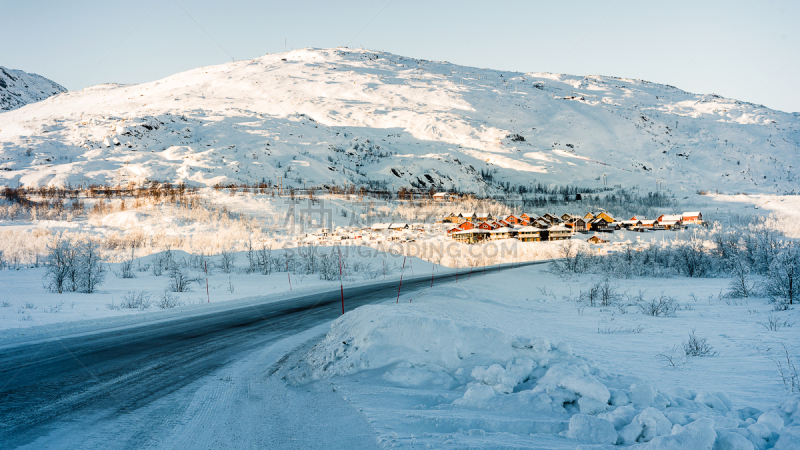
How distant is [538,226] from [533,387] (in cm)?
6236

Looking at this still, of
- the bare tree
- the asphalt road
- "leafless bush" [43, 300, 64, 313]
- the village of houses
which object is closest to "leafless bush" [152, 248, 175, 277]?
the bare tree

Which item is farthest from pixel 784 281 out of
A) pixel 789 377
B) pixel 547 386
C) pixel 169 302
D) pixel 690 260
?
pixel 169 302

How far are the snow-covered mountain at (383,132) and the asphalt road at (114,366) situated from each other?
5747 centimetres

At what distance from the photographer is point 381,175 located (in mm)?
90125

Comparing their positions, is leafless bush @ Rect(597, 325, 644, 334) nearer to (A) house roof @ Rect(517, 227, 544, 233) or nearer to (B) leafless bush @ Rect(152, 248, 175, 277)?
(B) leafless bush @ Rect(152, 248, 175, 277)

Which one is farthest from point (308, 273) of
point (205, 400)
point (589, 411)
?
point (589, 411)

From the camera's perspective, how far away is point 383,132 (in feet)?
372

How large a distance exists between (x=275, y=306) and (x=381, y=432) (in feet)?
36.0

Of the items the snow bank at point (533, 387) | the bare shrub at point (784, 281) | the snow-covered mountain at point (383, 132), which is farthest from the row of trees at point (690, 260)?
the snow-covered mountain at point (383, 132)

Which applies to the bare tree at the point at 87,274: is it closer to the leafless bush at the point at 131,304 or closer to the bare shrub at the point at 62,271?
the bare shrub at the point at 62,271

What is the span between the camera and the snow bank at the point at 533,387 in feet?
12.3

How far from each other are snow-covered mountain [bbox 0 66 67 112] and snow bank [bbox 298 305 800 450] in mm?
198247

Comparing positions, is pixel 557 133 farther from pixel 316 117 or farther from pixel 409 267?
pixel 409 267

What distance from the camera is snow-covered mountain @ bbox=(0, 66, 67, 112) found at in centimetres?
15188
